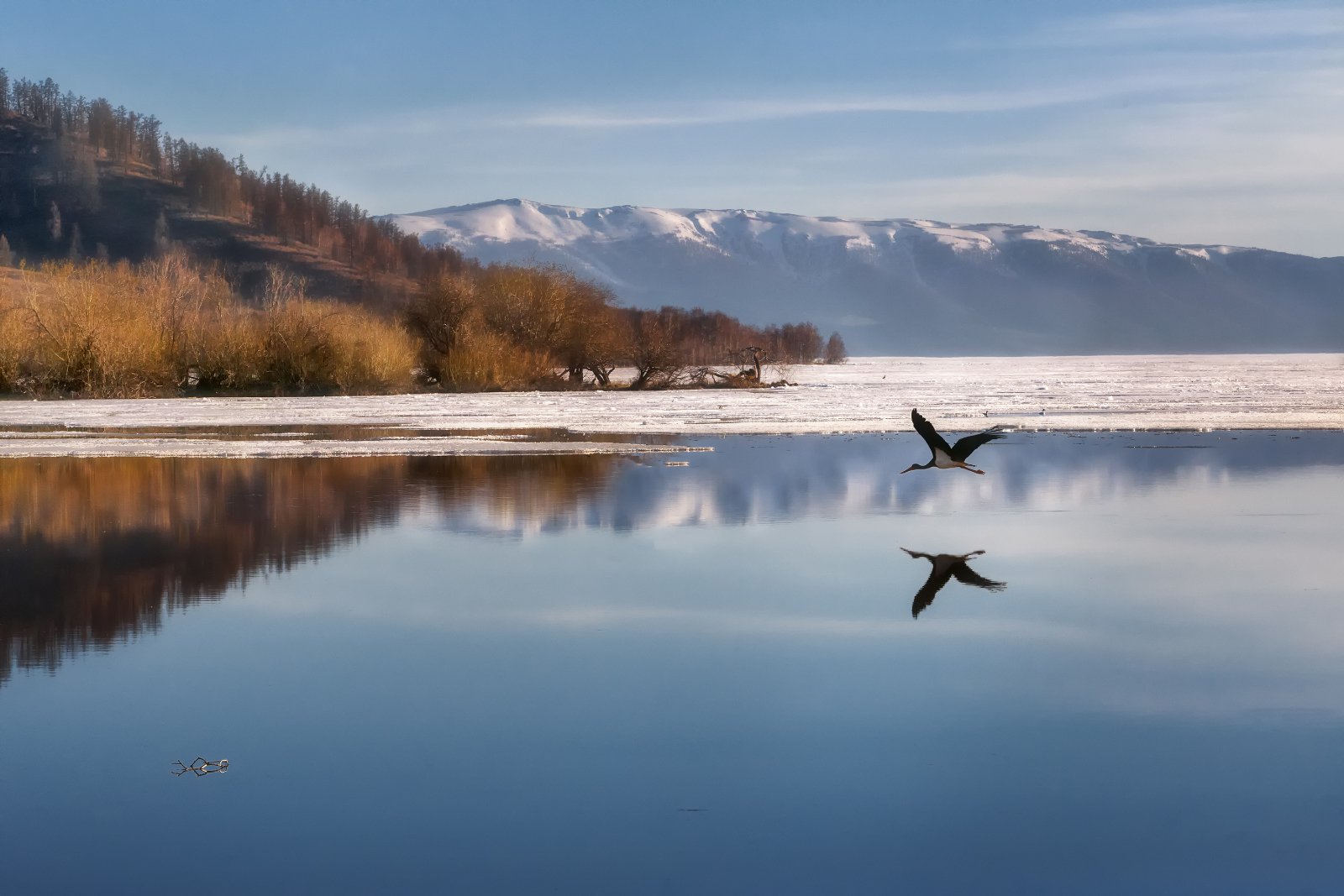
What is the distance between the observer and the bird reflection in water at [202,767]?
5.84 m

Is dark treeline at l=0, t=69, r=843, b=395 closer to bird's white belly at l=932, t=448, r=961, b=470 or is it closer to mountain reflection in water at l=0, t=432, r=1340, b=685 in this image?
mountain reflection in water at l=0, t=432, r=1340, b=685

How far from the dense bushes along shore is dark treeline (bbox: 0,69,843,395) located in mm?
73

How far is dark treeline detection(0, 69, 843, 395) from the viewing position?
4341 centimetres

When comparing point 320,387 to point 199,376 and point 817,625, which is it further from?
point 817,625

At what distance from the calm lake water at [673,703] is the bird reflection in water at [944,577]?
0.05 m

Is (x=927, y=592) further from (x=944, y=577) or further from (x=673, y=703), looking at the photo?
(x=673, y=703)

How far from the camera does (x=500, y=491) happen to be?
1622cm

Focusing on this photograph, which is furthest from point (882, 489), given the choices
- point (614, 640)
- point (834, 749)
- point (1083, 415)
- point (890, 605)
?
point (1083, 415)

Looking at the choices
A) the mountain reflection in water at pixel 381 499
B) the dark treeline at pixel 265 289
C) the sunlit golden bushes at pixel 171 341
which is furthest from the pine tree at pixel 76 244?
the mountain reflection in water at pixel 381 499

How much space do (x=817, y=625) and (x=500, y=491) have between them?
319 inches

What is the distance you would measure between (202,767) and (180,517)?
827 cm

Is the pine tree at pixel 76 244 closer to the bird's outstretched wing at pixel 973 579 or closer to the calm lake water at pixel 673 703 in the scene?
the calm lake water at pixel 673 703

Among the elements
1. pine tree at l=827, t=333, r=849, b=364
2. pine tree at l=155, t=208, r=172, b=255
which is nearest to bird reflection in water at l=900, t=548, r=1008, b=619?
pine tree at l=155, t=208, r=172, b=255

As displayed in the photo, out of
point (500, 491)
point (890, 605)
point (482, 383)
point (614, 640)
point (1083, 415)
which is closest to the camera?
point (614, 640)
